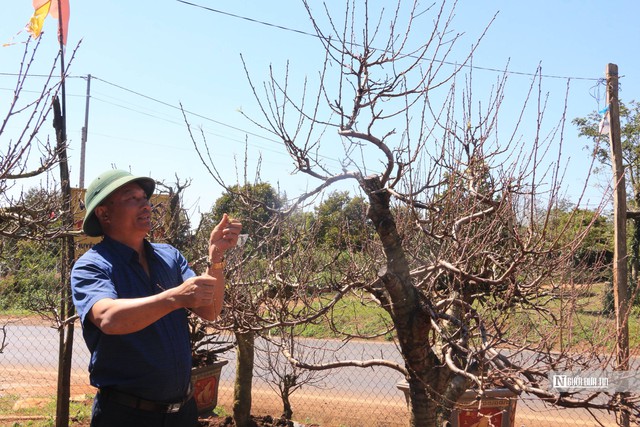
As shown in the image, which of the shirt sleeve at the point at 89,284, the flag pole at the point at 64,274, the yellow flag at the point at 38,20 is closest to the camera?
the shirt sleeve at the point at 89,284

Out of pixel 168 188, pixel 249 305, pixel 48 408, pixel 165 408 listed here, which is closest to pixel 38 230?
pixel 249 305

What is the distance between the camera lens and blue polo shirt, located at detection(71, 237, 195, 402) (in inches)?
89.0

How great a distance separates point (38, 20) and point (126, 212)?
1404mm

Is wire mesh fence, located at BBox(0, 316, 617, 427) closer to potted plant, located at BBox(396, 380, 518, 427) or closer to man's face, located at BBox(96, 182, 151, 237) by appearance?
potted plant, located at BBox(396, 380, 518, 427)

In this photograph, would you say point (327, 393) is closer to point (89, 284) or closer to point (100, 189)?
point (100, 189)

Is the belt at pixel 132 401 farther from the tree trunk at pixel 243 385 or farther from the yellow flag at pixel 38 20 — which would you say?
the tree trunk at pixel 243 385

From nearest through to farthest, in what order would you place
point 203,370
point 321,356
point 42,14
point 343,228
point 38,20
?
point 38,20
point 42,14
point 343,228
point 203,370
point 321,356

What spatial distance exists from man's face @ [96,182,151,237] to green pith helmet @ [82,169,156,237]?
35 millimetres

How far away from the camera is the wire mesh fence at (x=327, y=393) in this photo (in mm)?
6977

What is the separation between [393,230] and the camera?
3.24 meters

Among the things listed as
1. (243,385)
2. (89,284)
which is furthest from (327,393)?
(89,284)

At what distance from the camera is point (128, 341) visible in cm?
229

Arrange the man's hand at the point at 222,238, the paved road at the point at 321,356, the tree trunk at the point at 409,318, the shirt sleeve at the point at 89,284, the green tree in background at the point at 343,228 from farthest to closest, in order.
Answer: the paved road at the point at 321,356 < the green tree in background at the point at 343,228 < the tree trunk at the point at 409,318 < the man's hand at the point at 222,238 < the shirt sleeve at the point at 89,284

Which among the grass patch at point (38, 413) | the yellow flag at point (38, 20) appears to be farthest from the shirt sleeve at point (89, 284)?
the grass patch at point (38, 413)
